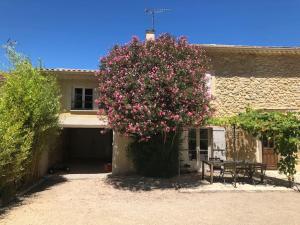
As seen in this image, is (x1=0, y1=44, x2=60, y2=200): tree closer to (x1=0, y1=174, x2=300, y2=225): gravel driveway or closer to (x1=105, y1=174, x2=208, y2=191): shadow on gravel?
(x1=0, y1=174, x2=300, y2=225): gravel driveway

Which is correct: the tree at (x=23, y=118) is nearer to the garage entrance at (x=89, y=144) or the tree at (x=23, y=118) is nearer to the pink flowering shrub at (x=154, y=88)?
the pink flowering shrub at (x=154, y=88)

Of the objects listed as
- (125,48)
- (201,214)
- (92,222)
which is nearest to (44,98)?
(125,48)

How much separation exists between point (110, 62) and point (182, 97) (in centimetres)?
329

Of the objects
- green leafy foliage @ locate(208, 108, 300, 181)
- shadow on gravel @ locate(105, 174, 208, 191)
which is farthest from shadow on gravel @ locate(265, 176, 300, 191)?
shadow on gravel @ locate(105, 174, 208, 191)

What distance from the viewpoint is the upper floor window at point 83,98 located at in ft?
54.4

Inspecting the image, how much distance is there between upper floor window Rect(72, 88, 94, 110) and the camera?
1658cm

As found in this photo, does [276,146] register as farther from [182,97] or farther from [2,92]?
[2,92]

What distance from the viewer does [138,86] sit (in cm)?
1200

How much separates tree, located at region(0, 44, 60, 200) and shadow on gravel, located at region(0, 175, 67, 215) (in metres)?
0.42

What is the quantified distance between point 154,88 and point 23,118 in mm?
4452

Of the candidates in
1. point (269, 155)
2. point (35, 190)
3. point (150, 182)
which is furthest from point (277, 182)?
point (35, 190)

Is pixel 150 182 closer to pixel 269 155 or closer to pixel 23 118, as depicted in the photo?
pixel 23 118

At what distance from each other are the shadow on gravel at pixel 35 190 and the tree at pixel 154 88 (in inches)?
140

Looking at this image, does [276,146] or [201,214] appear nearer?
[201,214]
